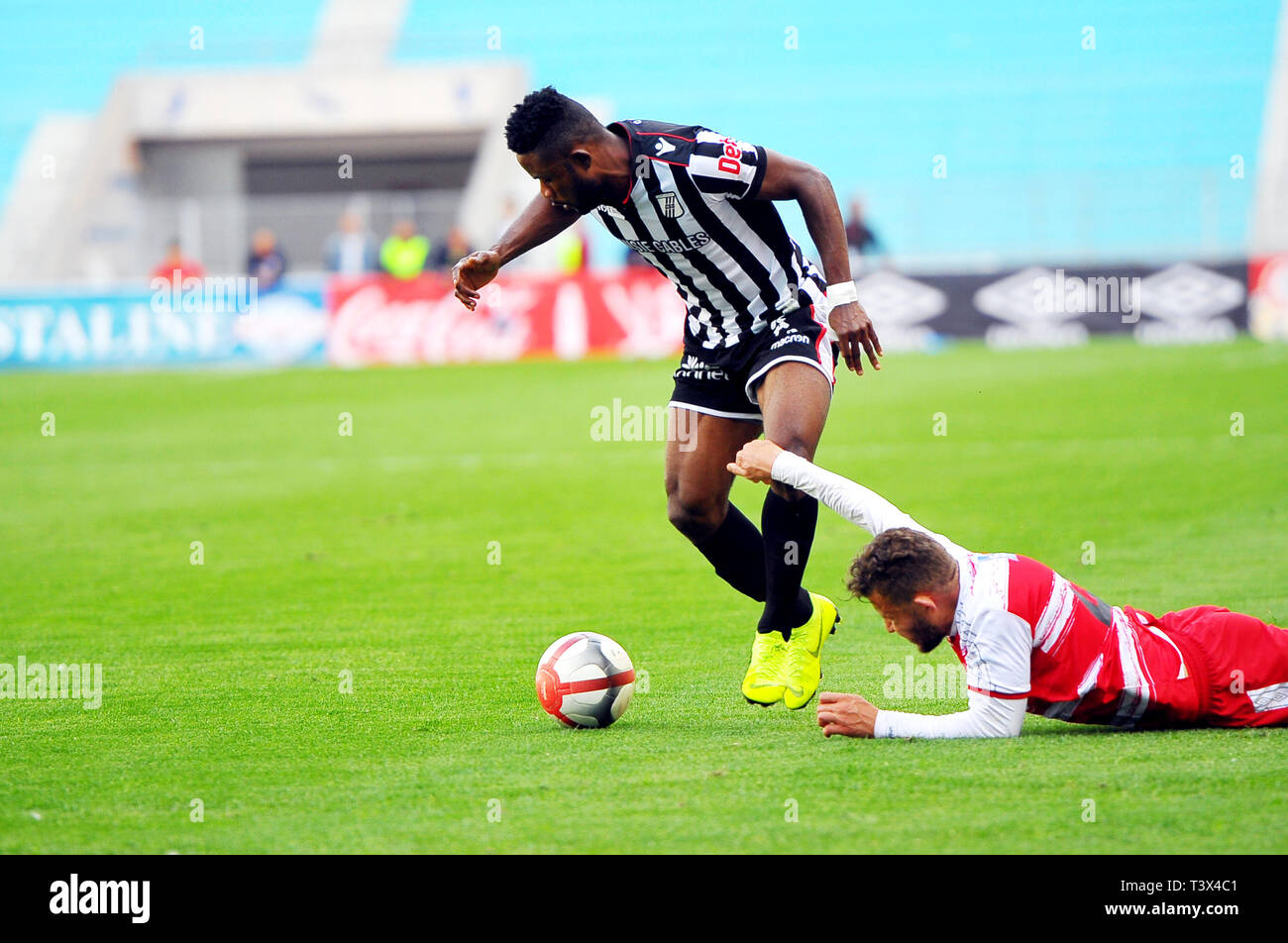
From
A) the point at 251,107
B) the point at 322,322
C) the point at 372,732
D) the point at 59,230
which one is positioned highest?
the point at 251,107

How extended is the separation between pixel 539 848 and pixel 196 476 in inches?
440

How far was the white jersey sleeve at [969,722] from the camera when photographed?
4.78 m

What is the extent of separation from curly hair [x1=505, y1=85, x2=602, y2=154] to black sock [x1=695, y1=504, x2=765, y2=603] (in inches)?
64.8

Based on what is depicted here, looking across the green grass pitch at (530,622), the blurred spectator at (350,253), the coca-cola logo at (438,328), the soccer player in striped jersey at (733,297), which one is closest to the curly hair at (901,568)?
the green grass pitch at (530,622)

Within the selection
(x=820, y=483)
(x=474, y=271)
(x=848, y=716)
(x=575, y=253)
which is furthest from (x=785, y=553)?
(x=575, y=253)

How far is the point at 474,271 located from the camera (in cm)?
625

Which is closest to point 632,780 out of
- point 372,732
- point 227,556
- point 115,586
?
point 372,732

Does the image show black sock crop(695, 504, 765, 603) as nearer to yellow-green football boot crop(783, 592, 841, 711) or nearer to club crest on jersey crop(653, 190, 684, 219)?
yellow-green football boot crop(783, 592, 841, 711)

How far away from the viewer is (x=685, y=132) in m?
5.84

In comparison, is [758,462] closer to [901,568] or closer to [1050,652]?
[901,568]

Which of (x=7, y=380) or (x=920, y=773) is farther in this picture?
(x=7, y=380)

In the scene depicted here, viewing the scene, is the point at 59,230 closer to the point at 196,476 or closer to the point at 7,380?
the point at 7,380

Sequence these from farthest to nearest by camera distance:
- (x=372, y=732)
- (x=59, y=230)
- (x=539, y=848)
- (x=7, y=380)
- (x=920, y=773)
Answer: (x=59, y=230) → (x=7, y=380) → (x=372, y=732) → (x=920, y=773) → (x=539, y=848)

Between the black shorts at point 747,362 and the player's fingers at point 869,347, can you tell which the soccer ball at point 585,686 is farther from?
the player's fingers at point 869,347
